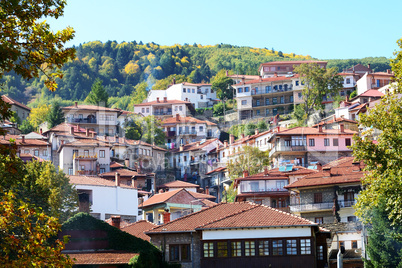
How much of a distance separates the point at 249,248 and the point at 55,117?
74866 mm

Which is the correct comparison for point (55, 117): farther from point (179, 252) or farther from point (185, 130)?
point (179, 252)

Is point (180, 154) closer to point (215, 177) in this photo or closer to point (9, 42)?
point (215, 177)

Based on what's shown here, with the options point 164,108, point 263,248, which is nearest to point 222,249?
point 263,248

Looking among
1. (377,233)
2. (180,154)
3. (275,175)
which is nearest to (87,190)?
(275,175)

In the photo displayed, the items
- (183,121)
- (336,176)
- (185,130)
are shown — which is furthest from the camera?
(183,121)

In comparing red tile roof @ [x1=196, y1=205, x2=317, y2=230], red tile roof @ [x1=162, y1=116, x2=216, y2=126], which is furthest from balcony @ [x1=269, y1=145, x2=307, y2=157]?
red tile roof @ [x1=196, y1=205, x2=317, y2=230]

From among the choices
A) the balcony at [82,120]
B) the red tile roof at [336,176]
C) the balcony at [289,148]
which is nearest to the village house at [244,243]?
the red tile roof at [336,176]

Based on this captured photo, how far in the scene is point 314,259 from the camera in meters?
38.4

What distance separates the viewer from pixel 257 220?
39.3 m

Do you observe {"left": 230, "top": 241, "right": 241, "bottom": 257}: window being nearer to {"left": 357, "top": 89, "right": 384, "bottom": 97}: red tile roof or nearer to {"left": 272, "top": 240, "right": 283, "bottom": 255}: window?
{"left": 272, "top": 240, "right": 283, "bottom": 255}: window

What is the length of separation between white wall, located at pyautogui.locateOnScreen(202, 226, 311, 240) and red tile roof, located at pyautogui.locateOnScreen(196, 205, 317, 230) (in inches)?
11.7

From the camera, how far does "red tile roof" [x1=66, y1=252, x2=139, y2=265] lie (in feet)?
121

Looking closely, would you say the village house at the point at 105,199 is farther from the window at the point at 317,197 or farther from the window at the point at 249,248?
A: the window at the point at 249,248

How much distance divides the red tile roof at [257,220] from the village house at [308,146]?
40.5 metres
